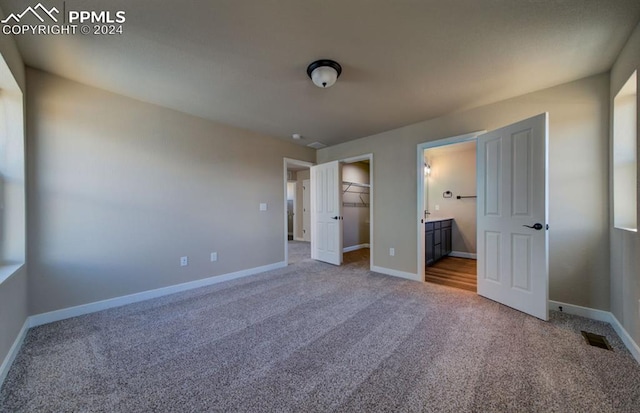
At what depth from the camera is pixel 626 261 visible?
6.18 ft

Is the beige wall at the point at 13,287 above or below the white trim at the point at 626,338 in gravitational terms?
above

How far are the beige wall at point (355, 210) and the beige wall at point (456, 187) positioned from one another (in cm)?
165

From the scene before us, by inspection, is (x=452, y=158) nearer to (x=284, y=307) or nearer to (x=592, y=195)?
(x=592, y=195)

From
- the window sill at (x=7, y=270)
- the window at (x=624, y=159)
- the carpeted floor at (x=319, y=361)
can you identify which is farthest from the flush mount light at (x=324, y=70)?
the window sill at (x=7, y=270)

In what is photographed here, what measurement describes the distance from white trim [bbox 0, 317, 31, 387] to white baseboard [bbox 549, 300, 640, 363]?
418 centimetres

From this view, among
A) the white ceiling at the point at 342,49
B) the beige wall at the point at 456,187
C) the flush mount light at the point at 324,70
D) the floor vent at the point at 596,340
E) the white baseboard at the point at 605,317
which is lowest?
the floor vent at the point at 596,340

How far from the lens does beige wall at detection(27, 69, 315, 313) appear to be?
2258mm

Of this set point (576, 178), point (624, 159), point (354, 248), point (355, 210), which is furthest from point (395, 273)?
point (355, 210)

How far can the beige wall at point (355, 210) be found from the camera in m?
6.05

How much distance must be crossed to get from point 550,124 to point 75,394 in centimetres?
446

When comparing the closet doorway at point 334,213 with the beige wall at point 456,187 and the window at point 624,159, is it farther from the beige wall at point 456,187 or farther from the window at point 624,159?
the window at point 624,159


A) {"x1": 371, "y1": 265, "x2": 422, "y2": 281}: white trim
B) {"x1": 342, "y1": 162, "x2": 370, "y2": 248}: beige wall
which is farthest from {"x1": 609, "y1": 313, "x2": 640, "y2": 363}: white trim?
{"x1": 342, "y1": 162, "x2": 370, "y2": 248}: beige wall

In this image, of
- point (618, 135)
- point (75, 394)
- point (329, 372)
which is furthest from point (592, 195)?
point (75, 394)

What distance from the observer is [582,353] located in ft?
5.71
